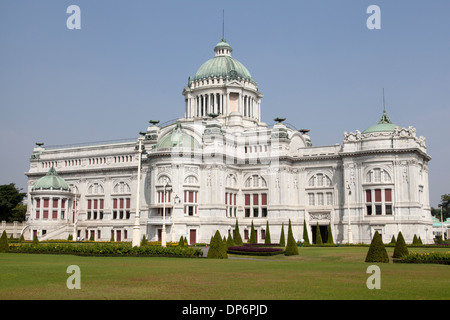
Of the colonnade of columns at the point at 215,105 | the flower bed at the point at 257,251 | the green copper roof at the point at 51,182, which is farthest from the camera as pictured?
the colonnade of columns at the point at 215,105

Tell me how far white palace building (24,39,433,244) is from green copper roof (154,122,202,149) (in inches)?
7.5

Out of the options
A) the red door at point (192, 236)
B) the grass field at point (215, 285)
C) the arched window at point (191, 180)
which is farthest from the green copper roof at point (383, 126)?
the grass field at point (215, 285)

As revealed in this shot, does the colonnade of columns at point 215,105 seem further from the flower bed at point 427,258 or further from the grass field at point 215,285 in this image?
the grass field at point 215,285

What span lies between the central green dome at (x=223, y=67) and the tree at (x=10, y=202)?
45.6 m

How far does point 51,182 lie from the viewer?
302ft

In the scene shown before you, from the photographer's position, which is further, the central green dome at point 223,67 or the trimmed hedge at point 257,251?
the central green dome at point 223,67

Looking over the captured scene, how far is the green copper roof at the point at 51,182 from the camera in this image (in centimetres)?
9125

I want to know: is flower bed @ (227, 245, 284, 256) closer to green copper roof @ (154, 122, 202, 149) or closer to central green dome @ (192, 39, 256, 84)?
Answer: green copper roof @ (154, 122, 202, 149)

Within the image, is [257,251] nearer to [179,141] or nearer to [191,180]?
[191,180]
